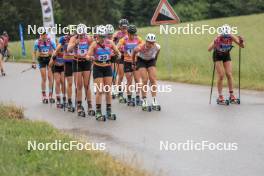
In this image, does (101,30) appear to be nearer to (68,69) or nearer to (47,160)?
(68,69)

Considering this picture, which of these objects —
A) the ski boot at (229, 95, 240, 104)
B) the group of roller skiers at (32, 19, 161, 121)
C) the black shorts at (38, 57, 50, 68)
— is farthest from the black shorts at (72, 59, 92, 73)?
the ski boot at (229, 95, 240, 104)

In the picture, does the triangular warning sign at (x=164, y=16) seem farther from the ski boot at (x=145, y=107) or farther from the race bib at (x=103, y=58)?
the race bib at (x=103, y=58)

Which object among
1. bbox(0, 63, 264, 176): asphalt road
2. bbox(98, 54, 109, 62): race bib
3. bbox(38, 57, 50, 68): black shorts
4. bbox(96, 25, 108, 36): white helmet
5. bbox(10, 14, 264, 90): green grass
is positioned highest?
bbox(96, 25, 108, 36): white helmet

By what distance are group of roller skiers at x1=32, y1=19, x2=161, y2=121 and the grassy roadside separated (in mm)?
2883

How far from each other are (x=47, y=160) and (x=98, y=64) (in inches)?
213

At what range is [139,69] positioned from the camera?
15.7 m

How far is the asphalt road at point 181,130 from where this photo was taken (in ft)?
31.0

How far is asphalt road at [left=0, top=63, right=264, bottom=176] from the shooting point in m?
9.44

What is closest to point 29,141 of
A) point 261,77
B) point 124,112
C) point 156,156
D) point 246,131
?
point 156,156

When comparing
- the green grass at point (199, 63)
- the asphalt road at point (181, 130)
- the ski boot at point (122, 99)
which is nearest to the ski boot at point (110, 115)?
the asphalt road at point (181, 130)

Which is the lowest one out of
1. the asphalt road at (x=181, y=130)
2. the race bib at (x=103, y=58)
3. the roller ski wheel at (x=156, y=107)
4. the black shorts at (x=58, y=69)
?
the asphalt road at (x=181, y=130)

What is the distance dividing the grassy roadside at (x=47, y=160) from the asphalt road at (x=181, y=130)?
2.55 feet

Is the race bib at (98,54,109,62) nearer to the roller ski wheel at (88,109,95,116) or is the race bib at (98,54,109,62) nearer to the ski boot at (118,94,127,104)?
the roller ski wheel at (88,109,95,116)

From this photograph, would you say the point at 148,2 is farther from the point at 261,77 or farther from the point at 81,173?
the point at 81,173
